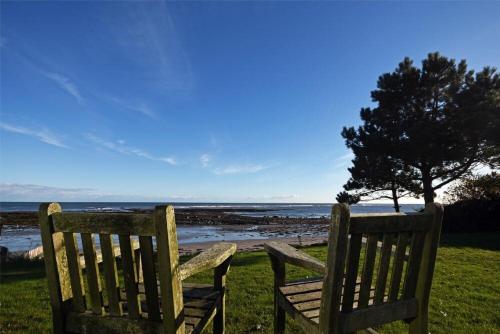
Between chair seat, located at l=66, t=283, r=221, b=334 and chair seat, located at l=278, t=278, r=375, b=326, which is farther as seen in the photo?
chair seat, located at l=278, t=278, r=375, b=326

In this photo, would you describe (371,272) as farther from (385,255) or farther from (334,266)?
(334,266)

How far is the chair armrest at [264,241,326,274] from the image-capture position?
2436mm

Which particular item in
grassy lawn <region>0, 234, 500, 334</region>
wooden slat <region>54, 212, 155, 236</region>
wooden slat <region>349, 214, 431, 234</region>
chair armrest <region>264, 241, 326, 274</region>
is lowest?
grassy lawn <region>0, 234, 500, 334</region>

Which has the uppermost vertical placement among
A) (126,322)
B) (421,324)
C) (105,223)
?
(105,223)

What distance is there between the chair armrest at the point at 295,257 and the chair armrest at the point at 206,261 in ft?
1.33

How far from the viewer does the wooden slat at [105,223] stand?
175 centimetres

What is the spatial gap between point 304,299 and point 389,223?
3.28 ft

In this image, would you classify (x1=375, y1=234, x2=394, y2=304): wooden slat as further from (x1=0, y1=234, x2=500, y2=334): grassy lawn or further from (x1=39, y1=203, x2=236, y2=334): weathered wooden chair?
(x1=0, y1=234, x2=500, y2=334): grassy lawn

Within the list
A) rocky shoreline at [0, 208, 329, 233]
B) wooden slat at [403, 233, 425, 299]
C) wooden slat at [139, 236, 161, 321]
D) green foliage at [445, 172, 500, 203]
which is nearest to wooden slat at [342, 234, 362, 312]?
wooden slat at [403, 233, 425, 299]

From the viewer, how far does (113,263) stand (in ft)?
6.23

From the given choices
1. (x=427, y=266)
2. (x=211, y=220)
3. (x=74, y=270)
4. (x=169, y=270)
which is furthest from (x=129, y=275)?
(x=211, y=220)

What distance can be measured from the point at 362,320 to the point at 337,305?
248 mm

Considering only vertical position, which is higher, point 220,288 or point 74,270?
point 74,270

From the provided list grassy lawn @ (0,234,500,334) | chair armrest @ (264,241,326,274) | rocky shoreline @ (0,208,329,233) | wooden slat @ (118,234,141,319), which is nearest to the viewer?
wooden slat @ (118,234,141,319)
